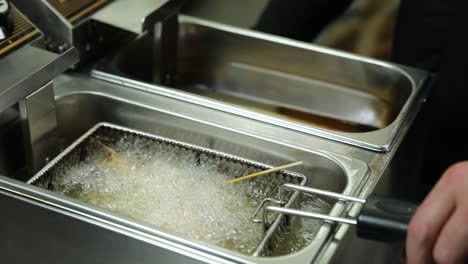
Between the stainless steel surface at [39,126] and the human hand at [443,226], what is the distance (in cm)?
59

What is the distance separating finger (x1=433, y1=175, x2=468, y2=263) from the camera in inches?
32.8

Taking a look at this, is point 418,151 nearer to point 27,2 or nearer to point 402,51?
point 402,51

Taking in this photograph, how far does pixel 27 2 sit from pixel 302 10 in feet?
2.31

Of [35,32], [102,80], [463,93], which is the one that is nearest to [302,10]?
[463,93]

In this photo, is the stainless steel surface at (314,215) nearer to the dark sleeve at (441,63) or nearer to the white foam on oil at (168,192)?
the white foam on oil at (168,192)

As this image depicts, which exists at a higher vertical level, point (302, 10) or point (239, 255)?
point (239, 255)

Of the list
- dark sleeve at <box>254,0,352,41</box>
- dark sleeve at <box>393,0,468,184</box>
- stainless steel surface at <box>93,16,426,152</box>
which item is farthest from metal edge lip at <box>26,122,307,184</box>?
dark sleeve at <box>254,0,352,41</box>

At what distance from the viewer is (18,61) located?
3.78 feet

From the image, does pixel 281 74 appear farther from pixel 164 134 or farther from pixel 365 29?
pixel 365 29

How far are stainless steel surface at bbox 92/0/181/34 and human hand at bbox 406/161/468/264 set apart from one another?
0.62m

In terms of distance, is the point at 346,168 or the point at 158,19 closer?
the point at 346,168

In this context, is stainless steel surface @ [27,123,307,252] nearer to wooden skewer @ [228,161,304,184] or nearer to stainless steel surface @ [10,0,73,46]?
wooden skewer @ [228,161,304,184]

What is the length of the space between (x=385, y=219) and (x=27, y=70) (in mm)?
571

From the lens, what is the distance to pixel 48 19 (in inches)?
49.6
